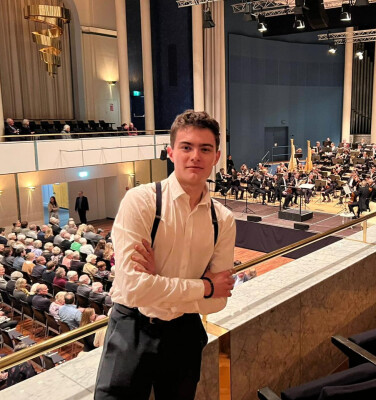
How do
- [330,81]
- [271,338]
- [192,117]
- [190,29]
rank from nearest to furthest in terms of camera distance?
[192,117] → [271,338] → [190,29] → [330,81]

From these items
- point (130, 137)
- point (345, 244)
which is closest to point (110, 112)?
point (130, 137)

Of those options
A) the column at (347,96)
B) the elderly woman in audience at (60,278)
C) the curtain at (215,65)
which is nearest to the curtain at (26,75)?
the curtain at (215,65)

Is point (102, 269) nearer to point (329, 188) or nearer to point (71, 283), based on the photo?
point (71, 283)

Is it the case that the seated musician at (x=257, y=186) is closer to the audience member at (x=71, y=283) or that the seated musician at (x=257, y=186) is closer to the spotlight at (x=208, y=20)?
the spotlight at (x=208, y=20)

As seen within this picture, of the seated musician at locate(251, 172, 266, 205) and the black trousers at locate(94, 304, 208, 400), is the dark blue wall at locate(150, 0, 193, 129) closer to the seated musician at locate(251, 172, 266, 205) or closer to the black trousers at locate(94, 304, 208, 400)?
the seated musician at locate(251, 172, 266, 205)

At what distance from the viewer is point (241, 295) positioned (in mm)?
2941

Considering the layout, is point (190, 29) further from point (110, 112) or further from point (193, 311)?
→ point (193, 311)

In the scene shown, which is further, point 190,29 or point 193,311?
point 190,29

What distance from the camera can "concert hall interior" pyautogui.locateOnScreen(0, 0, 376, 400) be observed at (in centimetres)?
273

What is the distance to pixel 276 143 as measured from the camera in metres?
26.4

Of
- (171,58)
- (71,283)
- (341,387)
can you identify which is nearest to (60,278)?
(71,283)

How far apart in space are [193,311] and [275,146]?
25519 millimetres

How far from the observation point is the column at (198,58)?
63.2 feet

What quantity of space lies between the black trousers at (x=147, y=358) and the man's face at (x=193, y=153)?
0.55 meters
